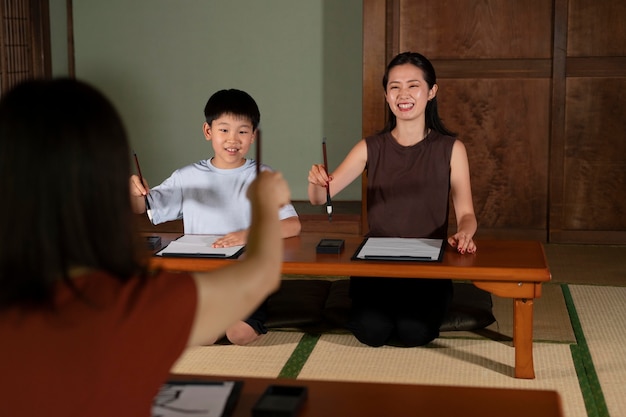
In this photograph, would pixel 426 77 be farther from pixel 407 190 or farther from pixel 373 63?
pixel 373 63

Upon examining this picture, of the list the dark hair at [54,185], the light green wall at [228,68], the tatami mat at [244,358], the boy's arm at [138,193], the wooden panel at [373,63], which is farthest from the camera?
the light green wall at [228,68]

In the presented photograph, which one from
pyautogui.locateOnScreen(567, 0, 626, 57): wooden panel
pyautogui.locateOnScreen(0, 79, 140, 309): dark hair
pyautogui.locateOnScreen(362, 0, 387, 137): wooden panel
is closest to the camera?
pyautogui.locateOnScreen(0, 79, 140, 309): dark hair

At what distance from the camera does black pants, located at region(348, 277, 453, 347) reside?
3.17m

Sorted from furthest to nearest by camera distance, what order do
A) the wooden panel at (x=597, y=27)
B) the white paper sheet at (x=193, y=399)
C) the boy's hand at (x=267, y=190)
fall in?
the wooden panel at (x=597, y=27) → the white paper sheet at (x=193, y=399) → the boy's hand at (x=267, y=190)

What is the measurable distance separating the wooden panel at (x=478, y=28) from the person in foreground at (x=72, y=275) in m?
3.95

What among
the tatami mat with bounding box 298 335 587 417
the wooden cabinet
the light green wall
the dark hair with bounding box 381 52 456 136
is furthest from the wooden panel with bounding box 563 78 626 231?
the tatami mat with bounding box 298 335 587 417

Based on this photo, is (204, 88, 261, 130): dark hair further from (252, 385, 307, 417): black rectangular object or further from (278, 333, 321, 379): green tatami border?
(252, 385, 307, 417): black rectangular object

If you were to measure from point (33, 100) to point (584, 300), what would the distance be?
3.08 meters

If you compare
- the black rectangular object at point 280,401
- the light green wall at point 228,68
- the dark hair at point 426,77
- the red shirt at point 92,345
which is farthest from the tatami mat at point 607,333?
the light green wall at point 228,68

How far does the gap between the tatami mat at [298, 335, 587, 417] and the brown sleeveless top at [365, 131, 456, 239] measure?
17.0 inches

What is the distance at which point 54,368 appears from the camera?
1.12m

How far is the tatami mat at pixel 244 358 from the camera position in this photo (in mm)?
2980

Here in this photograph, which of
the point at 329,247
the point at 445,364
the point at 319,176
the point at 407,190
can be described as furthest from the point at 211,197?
the point at 445,364

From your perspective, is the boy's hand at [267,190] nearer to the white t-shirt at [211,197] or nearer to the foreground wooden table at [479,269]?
the foreground wooden table at [479,269]
